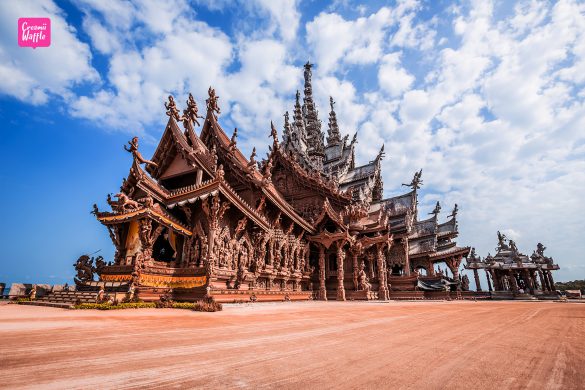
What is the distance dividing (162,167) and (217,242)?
546cm

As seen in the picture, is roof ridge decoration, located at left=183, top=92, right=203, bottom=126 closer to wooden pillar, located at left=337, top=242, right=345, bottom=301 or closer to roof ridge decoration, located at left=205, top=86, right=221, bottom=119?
roof ridge decoration, located at left=205, top=86, right=221, bottom=119

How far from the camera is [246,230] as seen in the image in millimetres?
11992

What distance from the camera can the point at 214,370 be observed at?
52.2 inches

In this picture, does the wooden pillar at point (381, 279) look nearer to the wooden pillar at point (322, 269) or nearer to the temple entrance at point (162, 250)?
the wooden pillar at point (322, 269)

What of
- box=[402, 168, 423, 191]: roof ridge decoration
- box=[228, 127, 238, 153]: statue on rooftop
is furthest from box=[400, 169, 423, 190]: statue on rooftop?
box=[228, 127, 238, 153]: statue on rooftop

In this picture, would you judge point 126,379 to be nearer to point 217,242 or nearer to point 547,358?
point 547,358

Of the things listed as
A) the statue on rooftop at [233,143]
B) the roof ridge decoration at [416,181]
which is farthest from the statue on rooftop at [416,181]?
the statue on rooftop at [233,143]

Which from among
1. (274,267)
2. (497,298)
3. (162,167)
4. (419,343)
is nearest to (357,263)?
(274,267)

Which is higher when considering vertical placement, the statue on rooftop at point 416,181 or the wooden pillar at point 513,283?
the statue on rooftop at point 416,181

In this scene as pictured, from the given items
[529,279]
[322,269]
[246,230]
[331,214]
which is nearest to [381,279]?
[322,269]

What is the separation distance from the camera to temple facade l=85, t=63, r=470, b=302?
8.87m

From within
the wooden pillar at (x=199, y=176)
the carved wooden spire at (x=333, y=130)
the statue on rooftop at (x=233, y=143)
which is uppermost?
the carved wooden spire at (x=333, y=130)

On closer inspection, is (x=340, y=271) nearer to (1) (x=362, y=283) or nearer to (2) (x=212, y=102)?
(1) (x=362, y=283)

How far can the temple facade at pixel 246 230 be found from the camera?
8867 mm
